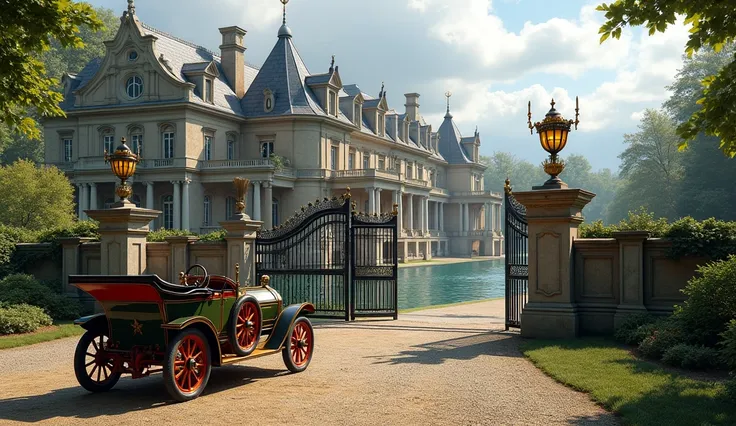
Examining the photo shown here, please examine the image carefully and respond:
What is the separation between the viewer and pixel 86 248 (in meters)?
15.6

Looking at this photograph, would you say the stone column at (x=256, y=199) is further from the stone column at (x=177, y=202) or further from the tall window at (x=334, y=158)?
the tall window at (x=334, y=158)

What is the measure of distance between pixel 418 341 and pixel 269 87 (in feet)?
134

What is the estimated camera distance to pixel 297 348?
9.29m

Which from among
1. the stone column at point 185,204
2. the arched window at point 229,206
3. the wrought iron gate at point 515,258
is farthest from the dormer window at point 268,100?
the wrought iron gate at point 515,258

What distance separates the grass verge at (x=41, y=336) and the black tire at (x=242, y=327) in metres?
5.57

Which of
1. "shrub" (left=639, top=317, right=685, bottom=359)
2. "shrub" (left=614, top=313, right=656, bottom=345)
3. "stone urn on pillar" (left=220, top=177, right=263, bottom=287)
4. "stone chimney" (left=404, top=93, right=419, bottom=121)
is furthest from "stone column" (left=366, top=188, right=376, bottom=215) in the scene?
"shrub" (left=639, top=317, right=685, bottom=359)

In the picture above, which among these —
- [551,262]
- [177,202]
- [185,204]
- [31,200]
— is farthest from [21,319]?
[177,202]

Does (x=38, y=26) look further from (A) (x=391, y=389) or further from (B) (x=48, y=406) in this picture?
(A) (x=391, y=389)

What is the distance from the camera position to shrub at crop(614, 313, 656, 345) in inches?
424

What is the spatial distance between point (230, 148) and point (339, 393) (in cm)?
4323

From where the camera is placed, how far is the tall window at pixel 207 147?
4694cm

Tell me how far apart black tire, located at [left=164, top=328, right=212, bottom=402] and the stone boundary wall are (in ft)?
22.8

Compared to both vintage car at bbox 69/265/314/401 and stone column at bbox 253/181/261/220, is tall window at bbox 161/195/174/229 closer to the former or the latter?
stone column at bbox 253/181/261/220

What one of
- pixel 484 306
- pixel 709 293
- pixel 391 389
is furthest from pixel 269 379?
pixel 484 306
